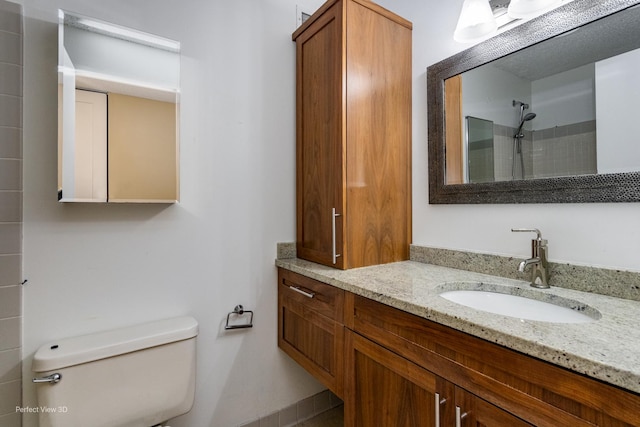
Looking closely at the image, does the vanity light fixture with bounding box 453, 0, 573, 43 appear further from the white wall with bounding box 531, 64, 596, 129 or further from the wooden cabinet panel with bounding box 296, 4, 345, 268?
the wooden cabinet panel with bounding box 296, 4, 345, 268

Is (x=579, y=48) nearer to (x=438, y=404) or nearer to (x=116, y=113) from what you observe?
(x=438, y=404)

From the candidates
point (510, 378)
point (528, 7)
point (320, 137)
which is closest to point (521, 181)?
point (528, 7)

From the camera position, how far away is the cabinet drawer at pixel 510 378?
0.53 m

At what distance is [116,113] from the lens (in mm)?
1185

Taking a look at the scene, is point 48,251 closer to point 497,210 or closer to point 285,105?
point 285,105

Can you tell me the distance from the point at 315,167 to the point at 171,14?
0.97 m

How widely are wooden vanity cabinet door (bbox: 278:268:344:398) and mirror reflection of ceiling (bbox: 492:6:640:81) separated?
45.6 inches

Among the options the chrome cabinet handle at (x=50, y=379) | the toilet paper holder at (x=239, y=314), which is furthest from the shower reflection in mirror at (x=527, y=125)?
the chrome cabinet handle at (x=50, y=379)

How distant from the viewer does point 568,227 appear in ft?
3.43

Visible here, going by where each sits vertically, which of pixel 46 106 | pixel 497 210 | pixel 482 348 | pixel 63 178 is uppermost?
pixel 46 106

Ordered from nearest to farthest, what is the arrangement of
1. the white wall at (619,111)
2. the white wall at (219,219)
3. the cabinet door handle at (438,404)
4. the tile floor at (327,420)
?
the cabinet door handle at (438,404)
the white wall at (619,111)
the white wall at (219,219)
the tile floor at (327,420)

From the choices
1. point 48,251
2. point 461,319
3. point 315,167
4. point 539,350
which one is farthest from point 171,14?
point 539,350

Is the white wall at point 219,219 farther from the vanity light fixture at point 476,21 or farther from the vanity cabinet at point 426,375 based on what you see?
the vanity cabinet at point 426,375

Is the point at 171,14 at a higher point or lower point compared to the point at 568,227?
higher
